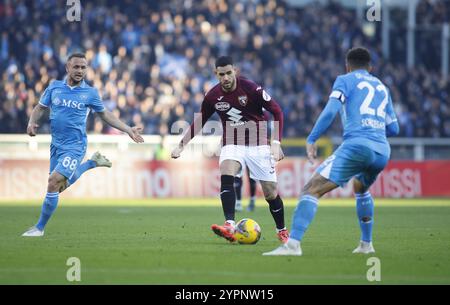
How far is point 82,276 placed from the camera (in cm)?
922

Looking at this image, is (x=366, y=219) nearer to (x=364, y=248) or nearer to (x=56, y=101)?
(x=364, y=248)

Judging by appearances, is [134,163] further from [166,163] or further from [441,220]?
[441,220]

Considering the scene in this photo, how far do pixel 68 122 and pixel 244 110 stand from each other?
109 inches

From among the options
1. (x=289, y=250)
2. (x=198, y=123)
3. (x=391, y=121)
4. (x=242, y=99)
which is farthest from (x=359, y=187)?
(x=198, y=123)

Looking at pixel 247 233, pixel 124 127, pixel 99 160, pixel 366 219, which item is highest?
pixel 124 127

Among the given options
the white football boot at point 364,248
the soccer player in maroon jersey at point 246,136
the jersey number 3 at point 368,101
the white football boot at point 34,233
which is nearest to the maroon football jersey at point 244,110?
the soccer player in maroon jersey at point 246,136

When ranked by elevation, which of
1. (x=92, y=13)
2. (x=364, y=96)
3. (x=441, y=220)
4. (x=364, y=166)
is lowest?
(x=441, y=220)

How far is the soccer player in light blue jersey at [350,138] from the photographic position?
35.0 ft

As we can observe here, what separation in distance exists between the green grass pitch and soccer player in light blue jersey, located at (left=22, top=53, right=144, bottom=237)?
35.7 inches

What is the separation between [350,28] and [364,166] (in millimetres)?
28518

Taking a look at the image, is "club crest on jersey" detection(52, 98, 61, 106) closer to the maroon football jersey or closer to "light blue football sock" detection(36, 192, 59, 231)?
"light blue football sock" detection(36, 192, 59, 231)

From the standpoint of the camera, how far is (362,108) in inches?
426

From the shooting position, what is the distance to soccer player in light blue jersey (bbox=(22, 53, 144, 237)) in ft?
45.9

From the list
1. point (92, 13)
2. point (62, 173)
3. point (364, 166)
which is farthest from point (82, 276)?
point (92, 13)
